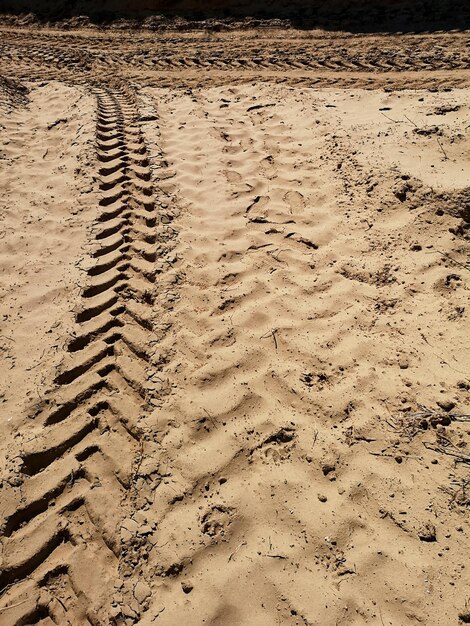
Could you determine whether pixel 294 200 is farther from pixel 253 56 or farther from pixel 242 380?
pixel 253 56

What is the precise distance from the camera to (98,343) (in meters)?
2.73

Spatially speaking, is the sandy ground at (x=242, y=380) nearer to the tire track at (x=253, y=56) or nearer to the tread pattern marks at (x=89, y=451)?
the tread pattern marks at (x=89, y=451)

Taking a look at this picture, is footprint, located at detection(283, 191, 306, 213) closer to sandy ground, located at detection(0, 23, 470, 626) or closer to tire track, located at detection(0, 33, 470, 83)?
sandy ground, located at detection(0, 23, 470, 626)

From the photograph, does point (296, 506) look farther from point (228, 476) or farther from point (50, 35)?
point (50, 35)

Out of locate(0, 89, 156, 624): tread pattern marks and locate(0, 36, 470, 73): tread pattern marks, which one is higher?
locate(0, 36, 470, 73): tread pattern marks

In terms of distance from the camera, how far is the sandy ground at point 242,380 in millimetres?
1769

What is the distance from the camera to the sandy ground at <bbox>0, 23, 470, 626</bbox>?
177cm

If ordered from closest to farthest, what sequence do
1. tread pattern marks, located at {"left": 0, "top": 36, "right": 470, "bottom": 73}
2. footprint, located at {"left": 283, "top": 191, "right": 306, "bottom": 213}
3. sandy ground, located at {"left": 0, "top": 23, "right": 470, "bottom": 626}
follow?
sandy ground, located at {"left": 0, "top": 23, "right": 470, "bottom": 626} < footprint, located at {"left": 283, "top": 191, "right": 306, "bottom": 213} < tread pattern marks, located at {"left": 0, "top": 36, "right": 470, "bottom": 73}

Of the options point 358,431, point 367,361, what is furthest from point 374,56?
point 358,431

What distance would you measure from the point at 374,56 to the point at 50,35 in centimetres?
727

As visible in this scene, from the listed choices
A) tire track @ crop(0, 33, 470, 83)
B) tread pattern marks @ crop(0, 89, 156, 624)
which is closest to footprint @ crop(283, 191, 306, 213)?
tread pattern marks @ crop(0, 89, 156, 624)

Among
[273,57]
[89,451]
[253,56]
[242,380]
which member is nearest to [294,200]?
[242,380]

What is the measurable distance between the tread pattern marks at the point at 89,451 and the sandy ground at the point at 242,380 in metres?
0.01

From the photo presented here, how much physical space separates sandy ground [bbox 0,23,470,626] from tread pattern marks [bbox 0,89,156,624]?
10 mm
